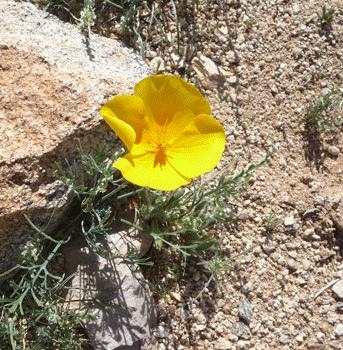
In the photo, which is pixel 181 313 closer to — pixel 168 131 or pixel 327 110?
pixel 168 131

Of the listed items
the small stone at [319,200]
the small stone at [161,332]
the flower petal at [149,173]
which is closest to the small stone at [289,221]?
the small stone at [319,200]

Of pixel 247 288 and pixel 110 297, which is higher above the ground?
pixel 247 288

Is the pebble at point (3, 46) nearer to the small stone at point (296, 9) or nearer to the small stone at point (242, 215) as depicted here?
the small stone at point (242, 215)

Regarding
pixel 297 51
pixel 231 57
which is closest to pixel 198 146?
pixel 231 57

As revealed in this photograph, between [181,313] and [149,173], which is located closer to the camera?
[149,173]

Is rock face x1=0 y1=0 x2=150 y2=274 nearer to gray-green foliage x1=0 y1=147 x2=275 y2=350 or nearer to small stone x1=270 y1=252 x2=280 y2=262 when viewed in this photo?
gray-green foliage x1=0 y1=147 x2=275 y2=350

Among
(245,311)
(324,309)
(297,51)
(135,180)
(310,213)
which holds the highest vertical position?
(297,51)

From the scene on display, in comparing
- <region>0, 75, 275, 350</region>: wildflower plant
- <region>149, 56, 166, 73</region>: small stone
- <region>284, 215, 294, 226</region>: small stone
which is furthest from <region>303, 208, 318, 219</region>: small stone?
<region>149, 56, 166, 73</region>: small stone
